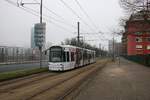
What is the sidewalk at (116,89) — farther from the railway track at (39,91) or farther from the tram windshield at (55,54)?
the tram windshield at (55,54)

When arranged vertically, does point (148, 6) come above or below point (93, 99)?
above

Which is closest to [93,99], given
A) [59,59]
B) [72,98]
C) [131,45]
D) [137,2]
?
[72,98]

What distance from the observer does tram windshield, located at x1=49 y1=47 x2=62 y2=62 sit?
28.7m

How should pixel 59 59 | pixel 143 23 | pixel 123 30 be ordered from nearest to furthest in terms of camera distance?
1. pixel 59 59
2. pixel 143 23
3. pixel 123 30

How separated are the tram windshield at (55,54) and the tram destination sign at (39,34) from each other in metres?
1.70

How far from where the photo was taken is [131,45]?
100375 mm

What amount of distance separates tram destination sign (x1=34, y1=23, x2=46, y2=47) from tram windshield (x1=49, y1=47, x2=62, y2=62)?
1697 millimetres

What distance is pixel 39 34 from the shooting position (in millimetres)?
30125

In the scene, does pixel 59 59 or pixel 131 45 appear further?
pixel 131 45

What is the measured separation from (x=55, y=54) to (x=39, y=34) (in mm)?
3266

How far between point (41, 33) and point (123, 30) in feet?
53.4

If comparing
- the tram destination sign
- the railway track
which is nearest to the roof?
the tram destination sign

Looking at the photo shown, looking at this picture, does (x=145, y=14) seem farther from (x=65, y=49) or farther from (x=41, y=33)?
(x=41, y=33)

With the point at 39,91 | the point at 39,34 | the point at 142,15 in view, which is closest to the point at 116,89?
the point at 39,91
